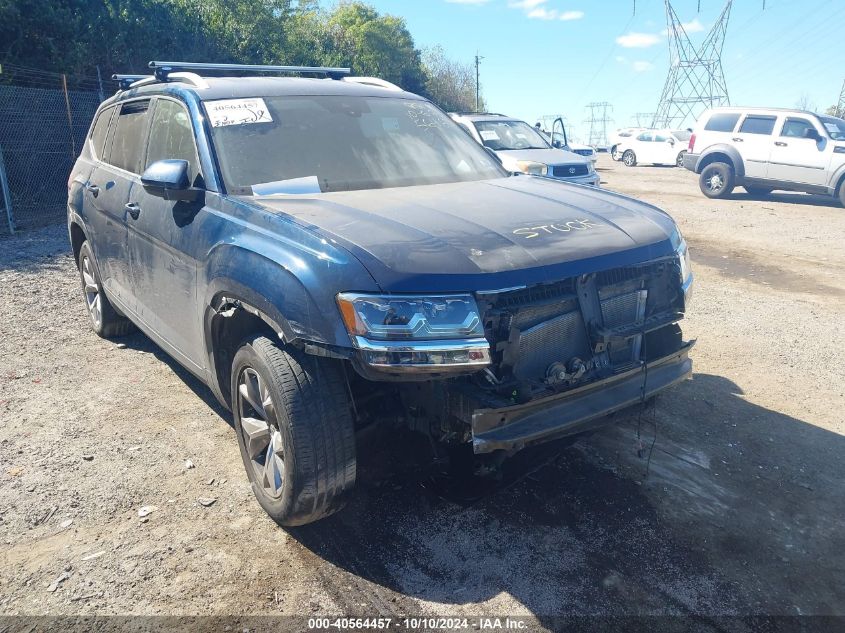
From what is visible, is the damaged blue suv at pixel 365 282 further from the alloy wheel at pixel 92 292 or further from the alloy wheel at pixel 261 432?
the alloy wheel at pixel 92 292

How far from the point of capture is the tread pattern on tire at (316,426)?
260 centimetres

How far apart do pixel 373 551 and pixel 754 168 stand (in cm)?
1500

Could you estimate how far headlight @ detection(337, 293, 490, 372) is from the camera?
2.34 meters

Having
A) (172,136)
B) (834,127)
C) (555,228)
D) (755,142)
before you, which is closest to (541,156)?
(755,142)

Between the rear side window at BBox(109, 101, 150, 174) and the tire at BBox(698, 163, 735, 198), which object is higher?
the rear side window at BBox(109, 101, 150, 174)

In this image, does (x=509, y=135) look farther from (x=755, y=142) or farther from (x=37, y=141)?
(x=37, y=141)

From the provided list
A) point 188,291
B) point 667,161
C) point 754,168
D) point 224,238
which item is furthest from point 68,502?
point 667,161

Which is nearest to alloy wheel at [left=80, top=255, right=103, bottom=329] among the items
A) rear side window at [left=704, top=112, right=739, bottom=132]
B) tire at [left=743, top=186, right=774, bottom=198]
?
rear side window at [left=704, top=112, right=739, bottom=132]

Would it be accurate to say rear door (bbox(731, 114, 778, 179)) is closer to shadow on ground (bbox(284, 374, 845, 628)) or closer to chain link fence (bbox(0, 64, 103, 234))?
shadow on ground (bbox(284, 374, 845, 628))

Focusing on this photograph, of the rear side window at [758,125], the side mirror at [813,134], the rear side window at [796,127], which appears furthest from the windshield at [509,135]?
the side mirror at [813,134]

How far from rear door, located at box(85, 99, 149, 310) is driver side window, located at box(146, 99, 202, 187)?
8.7 inches

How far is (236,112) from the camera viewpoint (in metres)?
3.51

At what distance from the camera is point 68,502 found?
3232 millimetres

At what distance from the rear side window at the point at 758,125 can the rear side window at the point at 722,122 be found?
277 millimetres
